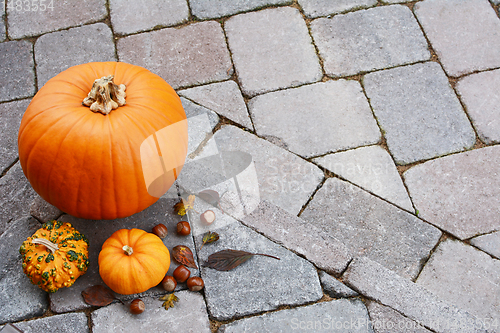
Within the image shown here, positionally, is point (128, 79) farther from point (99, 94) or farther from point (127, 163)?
point (127, 163)

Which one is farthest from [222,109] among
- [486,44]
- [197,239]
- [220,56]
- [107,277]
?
[486,44]

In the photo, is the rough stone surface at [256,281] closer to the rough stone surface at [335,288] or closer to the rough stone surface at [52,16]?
the rough stone surface at [335,288]

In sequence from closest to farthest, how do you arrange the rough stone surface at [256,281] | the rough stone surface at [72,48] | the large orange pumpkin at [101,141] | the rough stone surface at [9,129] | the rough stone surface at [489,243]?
the large orange pumpkin at [101,141] < the rough stone surface at [256,281] < the rough stone surface at [489,243] < the rough stone surface at [9,129] < the rough stone surface at [72,48]

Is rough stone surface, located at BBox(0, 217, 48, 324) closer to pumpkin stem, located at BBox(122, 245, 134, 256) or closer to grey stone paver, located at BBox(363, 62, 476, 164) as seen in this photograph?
pumpkin stem, located at BBox(122, 245, 134, 256)

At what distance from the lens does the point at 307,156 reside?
220 cm

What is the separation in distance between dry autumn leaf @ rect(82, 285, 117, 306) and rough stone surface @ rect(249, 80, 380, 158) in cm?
113

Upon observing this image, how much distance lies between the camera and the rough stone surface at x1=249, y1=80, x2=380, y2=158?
7.34 feet

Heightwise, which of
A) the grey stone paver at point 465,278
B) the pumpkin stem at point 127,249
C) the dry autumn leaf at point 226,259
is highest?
the pumpkin stem at point 127,249

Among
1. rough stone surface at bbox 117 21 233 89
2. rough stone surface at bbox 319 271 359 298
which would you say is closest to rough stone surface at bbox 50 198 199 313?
rough stone surface at bbox 319 271 359 298

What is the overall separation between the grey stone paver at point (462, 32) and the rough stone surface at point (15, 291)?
2571 millimetres

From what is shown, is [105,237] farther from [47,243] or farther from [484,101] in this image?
[484,101]

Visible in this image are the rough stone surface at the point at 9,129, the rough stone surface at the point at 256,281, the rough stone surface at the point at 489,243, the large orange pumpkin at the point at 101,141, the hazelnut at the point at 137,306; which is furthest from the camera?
the rough stone surface at the point at 9,129

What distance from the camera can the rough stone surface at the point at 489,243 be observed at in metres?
2.00

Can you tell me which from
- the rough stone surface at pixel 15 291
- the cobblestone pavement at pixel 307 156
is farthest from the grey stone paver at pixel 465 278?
the rough stone surface at pixel 15 291
